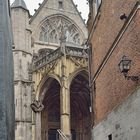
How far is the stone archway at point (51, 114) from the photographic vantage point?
34.2 m

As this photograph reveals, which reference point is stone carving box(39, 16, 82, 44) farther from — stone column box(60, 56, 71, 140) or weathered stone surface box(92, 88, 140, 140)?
weathered stone surface box(92, 88, 140, 140)

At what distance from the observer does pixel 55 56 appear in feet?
100

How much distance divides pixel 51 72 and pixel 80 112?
669cm

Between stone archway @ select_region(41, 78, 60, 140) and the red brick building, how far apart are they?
17.0m

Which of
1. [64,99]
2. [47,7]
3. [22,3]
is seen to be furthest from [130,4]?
[47,7]

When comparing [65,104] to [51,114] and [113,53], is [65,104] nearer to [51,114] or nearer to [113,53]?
[51,114]

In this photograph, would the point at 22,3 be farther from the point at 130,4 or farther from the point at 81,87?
the point at 130,4

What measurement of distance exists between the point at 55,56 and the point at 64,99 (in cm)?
356

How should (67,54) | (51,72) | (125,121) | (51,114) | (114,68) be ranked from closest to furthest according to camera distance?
1. (125,121)
2. (114,68)
3. (67,54)
4. (51,72)
5. (51,114)

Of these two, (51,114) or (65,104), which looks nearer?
(65,104)

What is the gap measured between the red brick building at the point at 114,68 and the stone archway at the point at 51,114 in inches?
668

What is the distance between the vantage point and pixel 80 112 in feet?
119

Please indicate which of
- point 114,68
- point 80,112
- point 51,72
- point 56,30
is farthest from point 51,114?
point 114,68

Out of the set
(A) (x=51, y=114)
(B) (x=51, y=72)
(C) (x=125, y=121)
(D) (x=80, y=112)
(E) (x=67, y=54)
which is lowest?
(C) (x=125, y=121)
